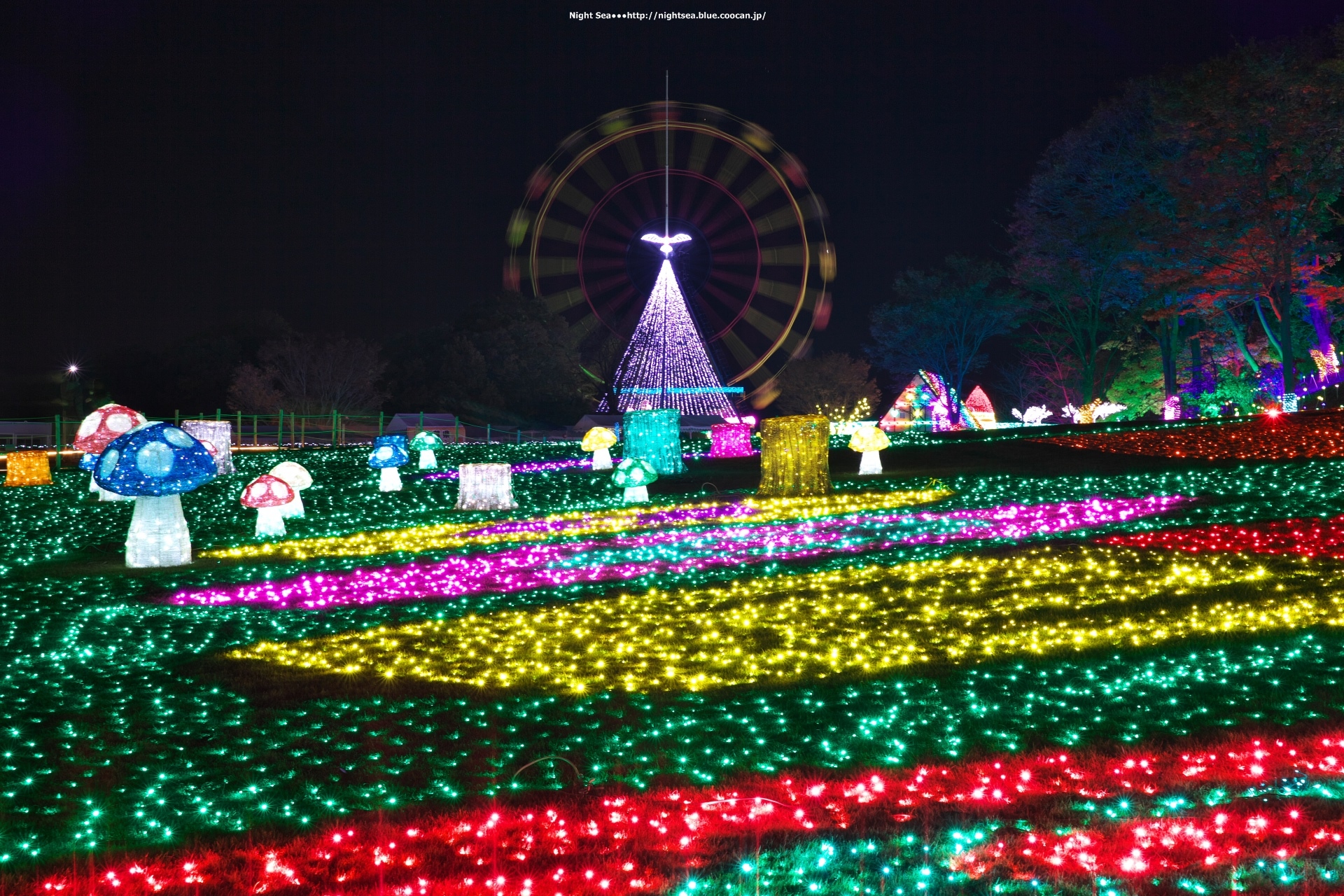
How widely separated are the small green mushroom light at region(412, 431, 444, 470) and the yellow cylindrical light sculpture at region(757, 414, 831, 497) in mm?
9172

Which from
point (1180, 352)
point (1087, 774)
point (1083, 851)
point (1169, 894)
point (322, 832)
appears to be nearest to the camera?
point (1169, 894)

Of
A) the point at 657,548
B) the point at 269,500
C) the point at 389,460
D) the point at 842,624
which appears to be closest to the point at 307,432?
the point at 389,460

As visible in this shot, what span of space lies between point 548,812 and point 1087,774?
2561mm

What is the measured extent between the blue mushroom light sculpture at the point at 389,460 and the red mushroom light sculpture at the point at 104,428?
4.15 meters

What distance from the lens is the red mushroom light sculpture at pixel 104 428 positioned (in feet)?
59.3

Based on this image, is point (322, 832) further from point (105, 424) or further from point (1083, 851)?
point (105, 424)

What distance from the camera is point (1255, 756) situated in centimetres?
514

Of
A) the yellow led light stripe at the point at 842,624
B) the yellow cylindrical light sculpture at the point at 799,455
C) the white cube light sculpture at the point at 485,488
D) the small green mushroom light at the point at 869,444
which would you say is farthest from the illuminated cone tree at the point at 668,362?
the yellow led light stripe at the point at 842,624

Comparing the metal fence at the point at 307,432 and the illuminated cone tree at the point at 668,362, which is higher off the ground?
the illuminated cone tree at the point at 668,362

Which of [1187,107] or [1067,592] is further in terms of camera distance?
[1187,107]

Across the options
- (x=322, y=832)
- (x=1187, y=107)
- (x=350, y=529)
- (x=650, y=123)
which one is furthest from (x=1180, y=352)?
(x=322, y=832)

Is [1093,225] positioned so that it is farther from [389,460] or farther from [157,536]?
A: [157,536]

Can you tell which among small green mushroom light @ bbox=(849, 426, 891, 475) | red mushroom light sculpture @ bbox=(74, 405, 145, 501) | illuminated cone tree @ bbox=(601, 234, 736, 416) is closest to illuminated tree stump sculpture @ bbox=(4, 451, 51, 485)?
red mushroom light sculpture @ bbox=(74, 405, 145, 501)

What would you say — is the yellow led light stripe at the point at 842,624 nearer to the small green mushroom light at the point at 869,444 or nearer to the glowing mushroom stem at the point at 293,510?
the glowing mushroom stem at the point at 293,510
